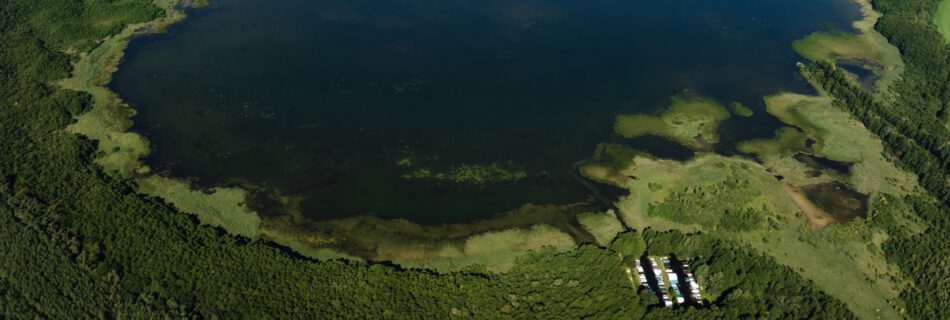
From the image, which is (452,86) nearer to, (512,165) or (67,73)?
(512,165)

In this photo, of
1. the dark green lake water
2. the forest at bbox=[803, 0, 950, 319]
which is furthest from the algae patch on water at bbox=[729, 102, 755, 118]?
the forest at bbox=[803, 0, 950, 319]

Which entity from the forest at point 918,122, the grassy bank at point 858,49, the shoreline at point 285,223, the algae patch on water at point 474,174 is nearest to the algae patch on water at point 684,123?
the algae patch on water at point 474,174

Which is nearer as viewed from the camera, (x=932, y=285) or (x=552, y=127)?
(x=932, y=285)

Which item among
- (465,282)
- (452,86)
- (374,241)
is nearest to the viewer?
(465,282)

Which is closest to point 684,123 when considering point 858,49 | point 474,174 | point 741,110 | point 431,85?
point 741,110

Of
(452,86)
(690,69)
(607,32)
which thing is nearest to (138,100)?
(452,86)

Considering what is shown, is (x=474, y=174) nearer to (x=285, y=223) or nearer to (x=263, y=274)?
(x=285, y=223)
